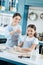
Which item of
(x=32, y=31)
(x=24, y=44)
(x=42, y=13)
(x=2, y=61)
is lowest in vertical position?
(x=2, y=61)

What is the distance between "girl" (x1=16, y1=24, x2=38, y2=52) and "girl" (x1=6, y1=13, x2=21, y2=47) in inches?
2.9

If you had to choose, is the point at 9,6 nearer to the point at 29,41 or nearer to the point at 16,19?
the point at 16,19

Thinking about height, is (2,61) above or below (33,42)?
below

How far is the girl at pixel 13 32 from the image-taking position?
1915mm

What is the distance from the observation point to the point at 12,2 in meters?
1.90

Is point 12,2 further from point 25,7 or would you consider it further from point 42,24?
point 42,24

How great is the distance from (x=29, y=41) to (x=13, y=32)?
208 millimetres

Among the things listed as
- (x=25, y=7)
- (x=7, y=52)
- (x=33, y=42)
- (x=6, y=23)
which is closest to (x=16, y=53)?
(x=7, y=52)

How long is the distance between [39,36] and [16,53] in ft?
1.02

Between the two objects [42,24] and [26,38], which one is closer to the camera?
[42,24]

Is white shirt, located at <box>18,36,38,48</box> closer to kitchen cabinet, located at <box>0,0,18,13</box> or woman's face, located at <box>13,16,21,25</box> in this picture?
woman's face, located at <box>13,16,21,25</box>

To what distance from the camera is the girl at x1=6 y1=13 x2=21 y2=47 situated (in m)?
1.91

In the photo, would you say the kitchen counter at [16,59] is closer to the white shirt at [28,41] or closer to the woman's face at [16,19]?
the white shirt at [28,41]

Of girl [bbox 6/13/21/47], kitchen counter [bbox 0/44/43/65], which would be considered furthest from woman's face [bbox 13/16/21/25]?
kitchen counter [bbox 0/44/43/65]
